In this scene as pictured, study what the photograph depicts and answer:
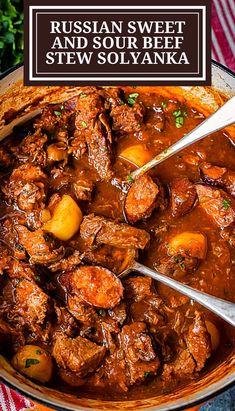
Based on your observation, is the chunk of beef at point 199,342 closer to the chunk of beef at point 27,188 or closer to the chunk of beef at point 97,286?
the chunk of beef at point 97,286

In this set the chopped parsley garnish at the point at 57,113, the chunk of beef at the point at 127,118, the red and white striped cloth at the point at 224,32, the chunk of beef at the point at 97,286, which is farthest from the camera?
the red and white striped cloth at the point at 224,32

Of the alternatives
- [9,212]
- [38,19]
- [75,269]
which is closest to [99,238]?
[75,269]

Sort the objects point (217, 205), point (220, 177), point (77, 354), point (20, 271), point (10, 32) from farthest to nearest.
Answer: point (10, 32) → point (220, 177) → point (217, 205) → point (20, 271) → point (77, 354)

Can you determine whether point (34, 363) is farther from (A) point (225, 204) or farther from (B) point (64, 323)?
(A) point (225, 204)

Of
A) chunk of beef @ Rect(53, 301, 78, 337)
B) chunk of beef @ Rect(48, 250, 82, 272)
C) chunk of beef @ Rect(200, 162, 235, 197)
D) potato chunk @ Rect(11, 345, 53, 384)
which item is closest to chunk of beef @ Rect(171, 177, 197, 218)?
chunk of beef @ Rect(200, 162, 235, 197)

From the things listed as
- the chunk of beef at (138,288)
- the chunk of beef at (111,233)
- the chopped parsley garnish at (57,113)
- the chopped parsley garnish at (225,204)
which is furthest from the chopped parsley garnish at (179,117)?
the chunk of beef at (138,288)

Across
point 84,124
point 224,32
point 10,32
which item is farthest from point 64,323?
point 224,32
